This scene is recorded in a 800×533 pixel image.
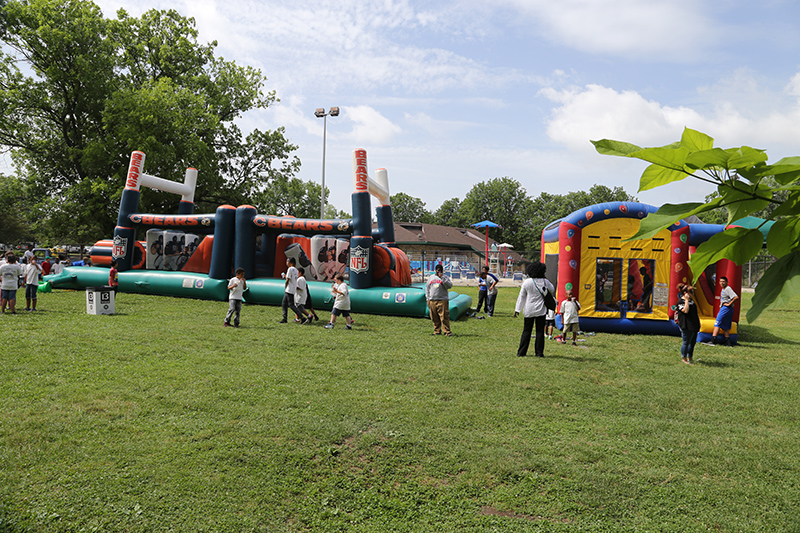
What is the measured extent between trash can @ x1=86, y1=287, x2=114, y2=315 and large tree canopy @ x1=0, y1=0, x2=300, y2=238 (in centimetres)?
1256

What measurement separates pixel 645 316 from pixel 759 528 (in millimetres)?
9404

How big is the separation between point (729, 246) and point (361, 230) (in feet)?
45.1

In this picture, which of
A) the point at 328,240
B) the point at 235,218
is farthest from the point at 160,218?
the point at 328,240

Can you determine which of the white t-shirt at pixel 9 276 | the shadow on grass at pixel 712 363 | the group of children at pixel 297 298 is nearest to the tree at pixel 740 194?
the shadow on grass at pixel 712 363

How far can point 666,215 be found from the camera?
85 cm

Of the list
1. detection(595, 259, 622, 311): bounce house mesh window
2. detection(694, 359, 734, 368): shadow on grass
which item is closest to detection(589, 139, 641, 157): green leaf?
detection(694, 359, 734, 368): shadow on grass

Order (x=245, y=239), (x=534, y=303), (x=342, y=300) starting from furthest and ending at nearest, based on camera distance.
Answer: (x=245, y=239), (x=342, y=300), (x=534, y=303)

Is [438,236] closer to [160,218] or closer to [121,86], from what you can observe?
[121,86]

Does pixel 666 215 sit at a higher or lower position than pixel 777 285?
higher

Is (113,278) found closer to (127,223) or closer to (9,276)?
(127,223)

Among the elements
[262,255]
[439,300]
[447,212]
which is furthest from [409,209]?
[439,300]

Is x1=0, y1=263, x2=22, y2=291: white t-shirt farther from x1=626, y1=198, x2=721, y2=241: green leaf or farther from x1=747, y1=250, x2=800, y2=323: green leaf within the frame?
x1=747, y1=250, x2=800, y2=323: green leaf

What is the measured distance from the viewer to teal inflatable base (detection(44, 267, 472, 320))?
45.8 feet

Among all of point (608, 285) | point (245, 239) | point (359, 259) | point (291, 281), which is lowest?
point (291, 281)
